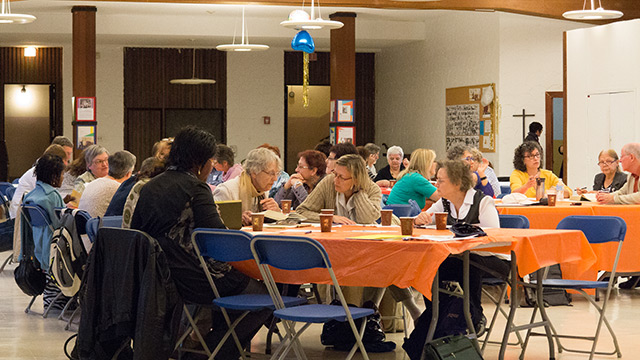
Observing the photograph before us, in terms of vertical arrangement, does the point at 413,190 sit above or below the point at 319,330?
above

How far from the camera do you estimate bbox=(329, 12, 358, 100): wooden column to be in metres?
14.6

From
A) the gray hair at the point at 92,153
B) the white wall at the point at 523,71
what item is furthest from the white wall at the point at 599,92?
the gray hair at the point at 92,153

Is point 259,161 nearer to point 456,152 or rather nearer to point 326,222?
point 326,222

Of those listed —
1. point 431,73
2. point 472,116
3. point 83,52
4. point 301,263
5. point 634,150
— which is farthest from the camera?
point 431,73

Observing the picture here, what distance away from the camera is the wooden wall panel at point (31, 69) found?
708 inches

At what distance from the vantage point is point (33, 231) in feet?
21.7

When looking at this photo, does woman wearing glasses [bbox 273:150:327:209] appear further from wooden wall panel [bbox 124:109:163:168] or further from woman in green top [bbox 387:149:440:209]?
wooden wall panel [bbox 124:109:163:168]

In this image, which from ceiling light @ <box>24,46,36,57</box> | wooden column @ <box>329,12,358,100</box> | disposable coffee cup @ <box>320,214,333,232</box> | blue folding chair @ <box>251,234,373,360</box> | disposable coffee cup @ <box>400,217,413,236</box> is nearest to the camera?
blue folding chair @ <box>251,234,373,360</box>

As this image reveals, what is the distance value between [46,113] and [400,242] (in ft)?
53.5

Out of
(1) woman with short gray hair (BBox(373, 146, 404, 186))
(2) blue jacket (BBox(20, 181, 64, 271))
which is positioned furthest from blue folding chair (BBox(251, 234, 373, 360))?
(1) woman with short gray hair (BBox(373, 146, 404, 186))

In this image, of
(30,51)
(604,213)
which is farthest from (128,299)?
(30,51)

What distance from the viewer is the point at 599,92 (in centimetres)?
1210

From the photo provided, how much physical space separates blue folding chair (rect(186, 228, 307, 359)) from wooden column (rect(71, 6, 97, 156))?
1013cm

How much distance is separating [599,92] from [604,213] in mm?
5047
